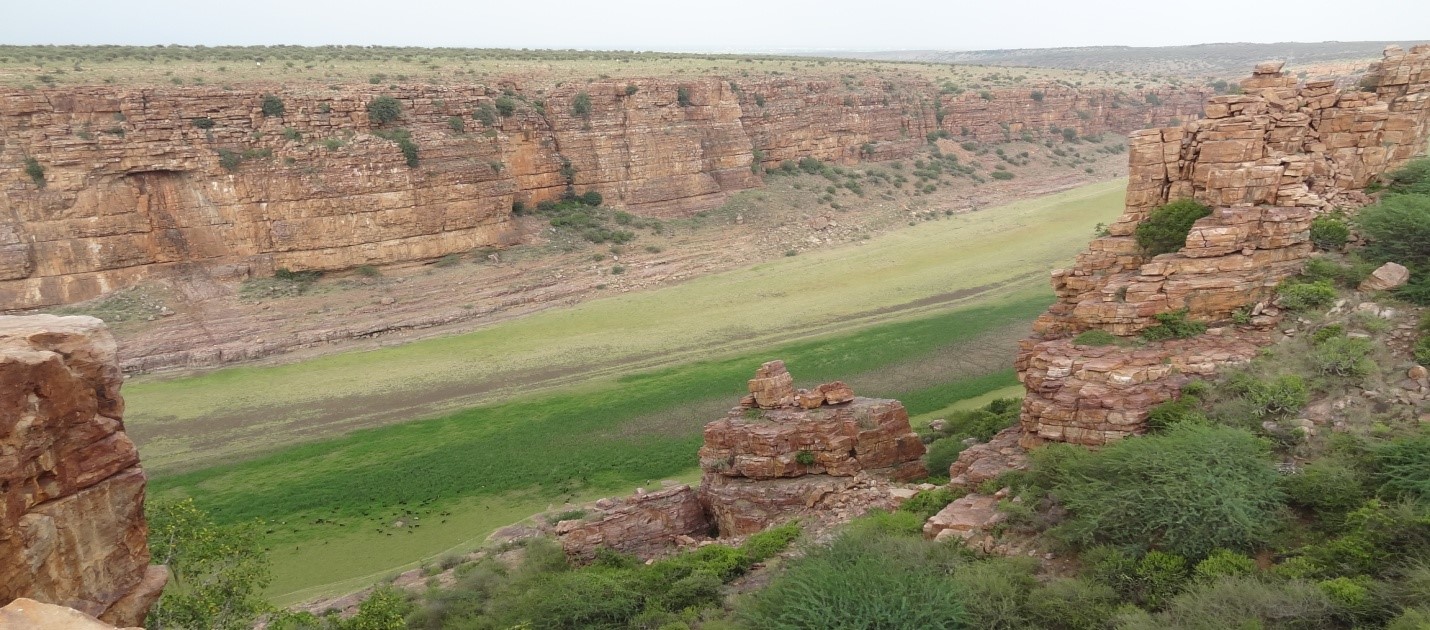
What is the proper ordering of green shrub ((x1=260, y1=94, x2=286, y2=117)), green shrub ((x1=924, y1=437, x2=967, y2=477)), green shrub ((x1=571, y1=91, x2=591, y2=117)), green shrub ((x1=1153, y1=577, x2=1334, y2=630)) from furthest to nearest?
1. green shrub ((x1=571, y1=91, x2=591, y2=117))
2. green shrub ((x1=260, y1=94, x2=286, y2=117))
3. green shrub ((x1=924, y1=437, x2=967, y2=477))
4. green shrub ((x1=1153, y1=577, x2=1334, y2=630))

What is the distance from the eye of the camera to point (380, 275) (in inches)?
1494

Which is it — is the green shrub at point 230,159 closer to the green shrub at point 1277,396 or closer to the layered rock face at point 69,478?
the layered rock face at point 69,478

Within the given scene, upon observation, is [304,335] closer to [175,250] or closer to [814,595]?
[175,250]

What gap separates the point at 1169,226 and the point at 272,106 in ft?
112

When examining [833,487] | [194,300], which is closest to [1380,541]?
[833,487]

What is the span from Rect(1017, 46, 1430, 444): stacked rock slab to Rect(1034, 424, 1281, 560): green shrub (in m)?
1.45

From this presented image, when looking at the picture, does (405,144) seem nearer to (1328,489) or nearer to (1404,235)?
(1404,235)

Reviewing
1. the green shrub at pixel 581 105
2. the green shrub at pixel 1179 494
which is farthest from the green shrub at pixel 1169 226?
the green shrub at pixel 581 105

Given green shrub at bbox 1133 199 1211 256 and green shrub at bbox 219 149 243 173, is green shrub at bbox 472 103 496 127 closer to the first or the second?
green shrub at bbox 219 149 243 173

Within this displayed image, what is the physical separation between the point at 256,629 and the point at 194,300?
23875 mm

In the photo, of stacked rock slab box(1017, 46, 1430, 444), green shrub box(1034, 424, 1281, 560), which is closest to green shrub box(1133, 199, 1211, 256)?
stacked rock slab box(1017, 46, 1430, 444)

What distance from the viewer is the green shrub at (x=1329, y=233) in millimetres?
14555

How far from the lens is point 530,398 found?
28.8 m

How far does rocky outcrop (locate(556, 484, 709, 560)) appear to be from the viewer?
17.5 meters
